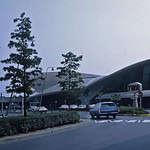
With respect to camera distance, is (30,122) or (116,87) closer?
(30,122)

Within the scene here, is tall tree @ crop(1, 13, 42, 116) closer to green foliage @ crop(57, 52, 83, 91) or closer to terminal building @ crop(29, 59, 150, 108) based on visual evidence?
green foliage @ crop(57, 52, 83, 91)

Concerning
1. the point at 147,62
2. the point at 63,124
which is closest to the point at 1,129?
the point at 63,124

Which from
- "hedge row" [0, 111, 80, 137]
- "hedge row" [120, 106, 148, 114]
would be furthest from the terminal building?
"hedge row" [0, 111, 80, 137]

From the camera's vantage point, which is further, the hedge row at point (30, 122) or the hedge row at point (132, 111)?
the hedge row at point (132, 111)

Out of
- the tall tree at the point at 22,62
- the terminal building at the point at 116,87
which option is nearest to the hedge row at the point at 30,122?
the tall tree at the point at 22,62

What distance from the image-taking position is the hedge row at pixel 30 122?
577 inches

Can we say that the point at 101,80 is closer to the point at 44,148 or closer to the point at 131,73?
the point at 131,73

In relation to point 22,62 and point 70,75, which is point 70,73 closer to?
point 70,75

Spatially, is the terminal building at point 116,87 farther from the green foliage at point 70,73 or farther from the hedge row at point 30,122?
the hedge row at point 30,122

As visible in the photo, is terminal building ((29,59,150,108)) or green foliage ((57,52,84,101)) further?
terminal building ((29,59,150,108))

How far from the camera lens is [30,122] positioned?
53.9 ft

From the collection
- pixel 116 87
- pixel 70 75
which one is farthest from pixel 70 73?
pixel 116 87

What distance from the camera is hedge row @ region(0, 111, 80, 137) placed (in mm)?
14652

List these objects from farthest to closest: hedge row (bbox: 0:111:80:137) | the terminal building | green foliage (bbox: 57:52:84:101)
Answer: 1. the terminal building
2. green foliage (bbox: 57:52:84:101)
3. hedge row (bbox: 0:111:80:137)
